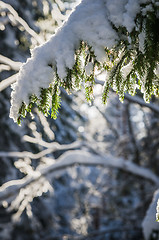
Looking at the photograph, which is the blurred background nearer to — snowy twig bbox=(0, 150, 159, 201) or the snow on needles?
snowy twig bbox=(0, 150, 159, 201)

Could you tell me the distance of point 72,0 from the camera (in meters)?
3.79

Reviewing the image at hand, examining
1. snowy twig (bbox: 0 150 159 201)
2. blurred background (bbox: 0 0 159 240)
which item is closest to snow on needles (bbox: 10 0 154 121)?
blurred background (bbox: 0 0 159 240)

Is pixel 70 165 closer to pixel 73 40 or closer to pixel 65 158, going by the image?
pixel 65 158

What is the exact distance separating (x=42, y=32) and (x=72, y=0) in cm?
95

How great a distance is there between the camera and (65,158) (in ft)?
10.9

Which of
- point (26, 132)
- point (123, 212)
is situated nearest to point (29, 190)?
point (26, 132)

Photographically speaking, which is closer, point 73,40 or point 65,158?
point 73,40

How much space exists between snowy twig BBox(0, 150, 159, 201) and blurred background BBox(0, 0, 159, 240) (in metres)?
0.02

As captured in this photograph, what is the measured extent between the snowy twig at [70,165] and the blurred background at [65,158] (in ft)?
0.05

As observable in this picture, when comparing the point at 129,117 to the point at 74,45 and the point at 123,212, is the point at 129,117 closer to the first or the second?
the point at 123,212

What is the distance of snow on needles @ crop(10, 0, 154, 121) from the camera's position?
843 millimetres

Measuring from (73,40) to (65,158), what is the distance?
266 centimetres

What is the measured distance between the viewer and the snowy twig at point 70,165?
2.88 m

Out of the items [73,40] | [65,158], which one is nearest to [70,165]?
[65,158]
